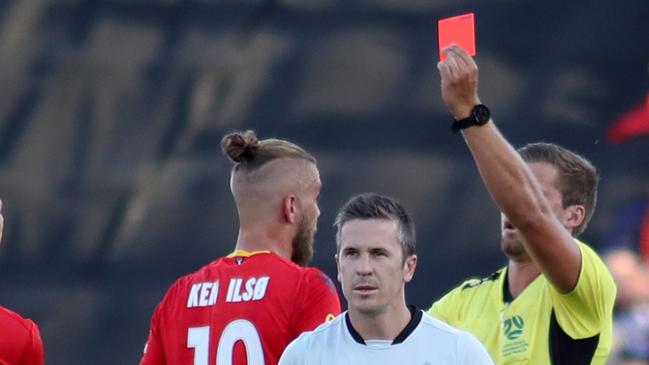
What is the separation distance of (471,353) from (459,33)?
749mm

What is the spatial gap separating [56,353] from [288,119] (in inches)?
53.7

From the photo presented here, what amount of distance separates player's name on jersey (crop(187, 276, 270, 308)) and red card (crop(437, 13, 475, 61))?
3.07ft

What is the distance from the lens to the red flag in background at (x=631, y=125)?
5184 mm

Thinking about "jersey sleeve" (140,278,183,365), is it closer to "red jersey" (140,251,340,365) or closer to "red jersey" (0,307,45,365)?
"red jersey" (140,251,340,365)

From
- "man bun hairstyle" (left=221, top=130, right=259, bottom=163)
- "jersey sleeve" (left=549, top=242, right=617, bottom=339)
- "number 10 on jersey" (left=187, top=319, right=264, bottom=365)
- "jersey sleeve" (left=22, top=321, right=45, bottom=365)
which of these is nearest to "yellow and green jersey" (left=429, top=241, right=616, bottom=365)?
"jersey sleeve" (left=549, top=242, right=617, bottom=339)

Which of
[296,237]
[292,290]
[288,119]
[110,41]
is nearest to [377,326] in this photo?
[292,290]

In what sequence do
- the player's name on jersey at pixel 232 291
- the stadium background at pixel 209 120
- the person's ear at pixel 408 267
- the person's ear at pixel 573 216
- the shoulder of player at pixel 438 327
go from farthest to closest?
the stadium background at pixel 209 120 < the player's name on jersey at pixel 232 291 < the person's ear at pixel 573 216 < the person's ear at pixel 408 267 < the shoulder of player at pixel 438 327

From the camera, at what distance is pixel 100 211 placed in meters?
5.66

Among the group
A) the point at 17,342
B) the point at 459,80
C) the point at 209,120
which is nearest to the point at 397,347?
the point at 459,80

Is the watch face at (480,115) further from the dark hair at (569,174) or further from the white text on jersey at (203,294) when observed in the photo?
the white text on jersey at (203,294)

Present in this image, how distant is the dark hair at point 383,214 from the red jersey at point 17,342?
1.11 meters

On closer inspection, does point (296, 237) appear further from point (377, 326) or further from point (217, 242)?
point (217, 242)

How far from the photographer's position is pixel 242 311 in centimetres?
376

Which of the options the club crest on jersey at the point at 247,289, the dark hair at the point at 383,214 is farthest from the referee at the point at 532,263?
the club crest on jersey at the point at 247,289
